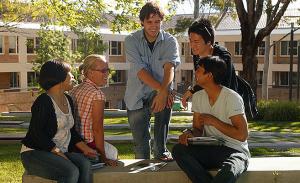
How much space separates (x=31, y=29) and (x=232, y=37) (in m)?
21.1

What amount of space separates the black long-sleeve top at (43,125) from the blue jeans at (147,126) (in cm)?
116

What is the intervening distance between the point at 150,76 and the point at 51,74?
108 centimetres

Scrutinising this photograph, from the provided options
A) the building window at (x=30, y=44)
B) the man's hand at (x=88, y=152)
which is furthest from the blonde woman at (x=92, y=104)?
the building window at (x=30, y=44)

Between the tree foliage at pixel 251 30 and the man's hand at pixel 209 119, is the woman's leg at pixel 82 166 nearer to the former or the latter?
the man's hand at pixel 209 119

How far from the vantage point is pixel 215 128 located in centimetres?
470

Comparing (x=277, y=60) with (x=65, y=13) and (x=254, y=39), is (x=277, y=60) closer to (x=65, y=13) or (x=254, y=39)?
(x=254, y=39)

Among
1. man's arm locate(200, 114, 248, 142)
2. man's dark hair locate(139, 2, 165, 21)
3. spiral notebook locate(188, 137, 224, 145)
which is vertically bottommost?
spiral notebook locate(188, 137, 224, 145)

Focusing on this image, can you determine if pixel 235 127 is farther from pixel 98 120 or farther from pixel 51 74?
pixel 51 74

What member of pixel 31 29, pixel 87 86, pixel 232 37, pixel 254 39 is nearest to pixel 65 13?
pixel 254 39

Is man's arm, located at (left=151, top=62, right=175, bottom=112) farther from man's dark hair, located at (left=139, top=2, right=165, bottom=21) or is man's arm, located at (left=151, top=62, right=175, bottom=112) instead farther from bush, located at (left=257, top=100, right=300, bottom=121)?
bush, located at (left=257, top=100, right=300, bottom=121)

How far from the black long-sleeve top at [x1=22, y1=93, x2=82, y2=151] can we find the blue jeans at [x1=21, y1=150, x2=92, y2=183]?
0.08m

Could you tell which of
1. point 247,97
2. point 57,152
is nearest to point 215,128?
point 247,97

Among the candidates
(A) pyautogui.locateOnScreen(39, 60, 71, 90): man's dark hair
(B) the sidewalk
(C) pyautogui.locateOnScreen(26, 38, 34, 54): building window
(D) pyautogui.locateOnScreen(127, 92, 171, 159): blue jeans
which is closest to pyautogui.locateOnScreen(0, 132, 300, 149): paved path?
(B) the sidewalk

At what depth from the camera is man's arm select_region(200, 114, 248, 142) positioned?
449cm
